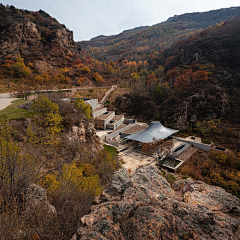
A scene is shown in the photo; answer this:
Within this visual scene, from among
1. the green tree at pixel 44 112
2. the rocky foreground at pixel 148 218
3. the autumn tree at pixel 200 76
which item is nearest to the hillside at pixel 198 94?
the autumn tree at pixel 200 76

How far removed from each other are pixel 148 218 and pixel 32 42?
55.7 metres

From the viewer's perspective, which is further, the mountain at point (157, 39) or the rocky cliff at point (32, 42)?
the mountain at point (157, 39)

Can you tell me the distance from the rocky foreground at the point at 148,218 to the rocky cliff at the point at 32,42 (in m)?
44.8

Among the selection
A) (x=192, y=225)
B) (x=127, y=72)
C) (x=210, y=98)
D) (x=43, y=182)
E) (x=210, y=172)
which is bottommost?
(x=210, y=172)

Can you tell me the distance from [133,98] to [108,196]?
34179 millimetres

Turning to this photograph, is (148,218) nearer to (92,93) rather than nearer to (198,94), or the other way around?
(198,94)

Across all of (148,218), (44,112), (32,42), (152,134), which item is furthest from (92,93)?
(148,218)

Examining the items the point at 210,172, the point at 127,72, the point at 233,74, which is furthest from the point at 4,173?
the point at 127,72

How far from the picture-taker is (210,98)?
27.0m

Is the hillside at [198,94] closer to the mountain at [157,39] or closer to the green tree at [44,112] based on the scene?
the green tree at [44,112]

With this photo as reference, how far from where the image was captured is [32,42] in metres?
42.5

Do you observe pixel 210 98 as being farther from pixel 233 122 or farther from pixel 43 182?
pixel 43 182

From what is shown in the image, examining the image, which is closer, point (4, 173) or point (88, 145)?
point (4, 173)

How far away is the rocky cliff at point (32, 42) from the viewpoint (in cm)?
3775
